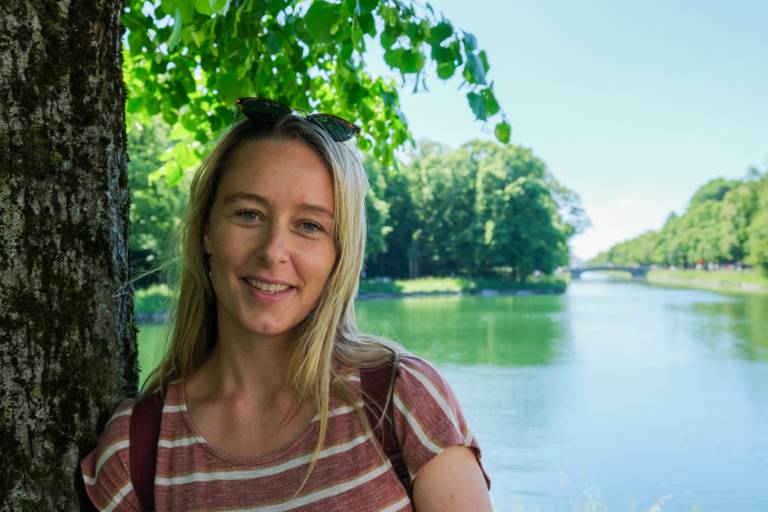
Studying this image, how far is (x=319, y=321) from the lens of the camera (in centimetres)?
159

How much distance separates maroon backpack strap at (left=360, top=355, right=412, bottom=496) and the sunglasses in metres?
0.52

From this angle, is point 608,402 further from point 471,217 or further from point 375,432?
point 471,217

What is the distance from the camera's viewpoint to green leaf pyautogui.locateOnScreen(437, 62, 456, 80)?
2.70 meters

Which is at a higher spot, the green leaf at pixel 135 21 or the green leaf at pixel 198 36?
the green leaf at pixel 135 21

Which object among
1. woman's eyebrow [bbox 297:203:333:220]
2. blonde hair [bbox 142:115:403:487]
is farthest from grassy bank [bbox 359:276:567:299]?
woman's eyebrow [bbox 297:203:333:220]

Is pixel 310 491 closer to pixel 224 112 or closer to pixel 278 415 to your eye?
pixel 278 415

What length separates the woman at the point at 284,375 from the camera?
55.0 inches

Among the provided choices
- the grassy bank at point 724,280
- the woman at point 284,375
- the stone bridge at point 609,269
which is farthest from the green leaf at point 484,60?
the stone bridge at point 609,269

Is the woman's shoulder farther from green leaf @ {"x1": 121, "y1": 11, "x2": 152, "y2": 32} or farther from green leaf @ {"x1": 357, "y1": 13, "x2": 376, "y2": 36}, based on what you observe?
green leaf @ {"x1": 121, "y1": 11, "x2": 152, "y2": 32}

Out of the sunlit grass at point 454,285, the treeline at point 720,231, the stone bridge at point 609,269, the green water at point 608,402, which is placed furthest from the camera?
the stone bridge at point 609,269

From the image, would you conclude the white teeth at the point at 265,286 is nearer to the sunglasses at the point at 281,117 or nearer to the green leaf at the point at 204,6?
the sunglasses at the point at 281,117

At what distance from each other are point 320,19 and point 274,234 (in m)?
0.95

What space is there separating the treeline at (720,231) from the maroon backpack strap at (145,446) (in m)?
55.9

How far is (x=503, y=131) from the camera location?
2.99m
